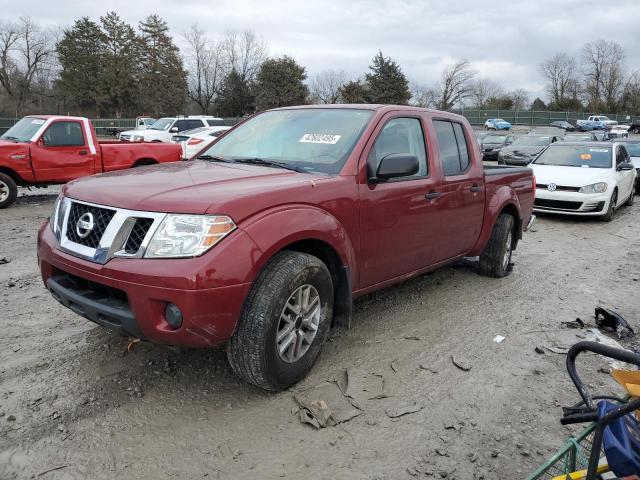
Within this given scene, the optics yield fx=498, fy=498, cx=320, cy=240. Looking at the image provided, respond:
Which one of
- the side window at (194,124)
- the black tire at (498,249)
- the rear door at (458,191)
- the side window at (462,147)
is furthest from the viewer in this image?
the side window at (194,124)

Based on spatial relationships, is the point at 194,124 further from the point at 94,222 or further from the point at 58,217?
the point at 94,222

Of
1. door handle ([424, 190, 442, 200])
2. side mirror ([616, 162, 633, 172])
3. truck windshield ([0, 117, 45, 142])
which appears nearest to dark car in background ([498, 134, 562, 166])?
side mirror ([616, 162, 633, 172])

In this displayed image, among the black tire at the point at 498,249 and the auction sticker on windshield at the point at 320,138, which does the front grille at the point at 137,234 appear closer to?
the auction sticker on windshield at the point at 320,138

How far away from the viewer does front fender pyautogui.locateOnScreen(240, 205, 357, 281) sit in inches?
111

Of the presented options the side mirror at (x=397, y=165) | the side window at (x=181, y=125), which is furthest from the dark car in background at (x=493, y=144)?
the side mirror at (x=397, y=165)

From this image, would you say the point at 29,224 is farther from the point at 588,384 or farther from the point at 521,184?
the point at 588,384

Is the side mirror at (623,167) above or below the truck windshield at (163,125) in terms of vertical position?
below

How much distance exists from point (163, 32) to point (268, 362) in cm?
6062

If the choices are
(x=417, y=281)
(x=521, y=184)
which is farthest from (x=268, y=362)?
(x=521, y=184)

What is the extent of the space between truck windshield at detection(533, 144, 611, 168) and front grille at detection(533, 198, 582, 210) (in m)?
1.30

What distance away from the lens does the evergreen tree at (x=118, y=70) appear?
52250 millimetres

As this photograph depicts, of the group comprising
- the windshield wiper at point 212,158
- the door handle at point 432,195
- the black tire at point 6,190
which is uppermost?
the windshield wiper at point 212,158

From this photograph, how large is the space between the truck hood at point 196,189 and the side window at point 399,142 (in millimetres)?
589

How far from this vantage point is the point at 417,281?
563 centimetres
